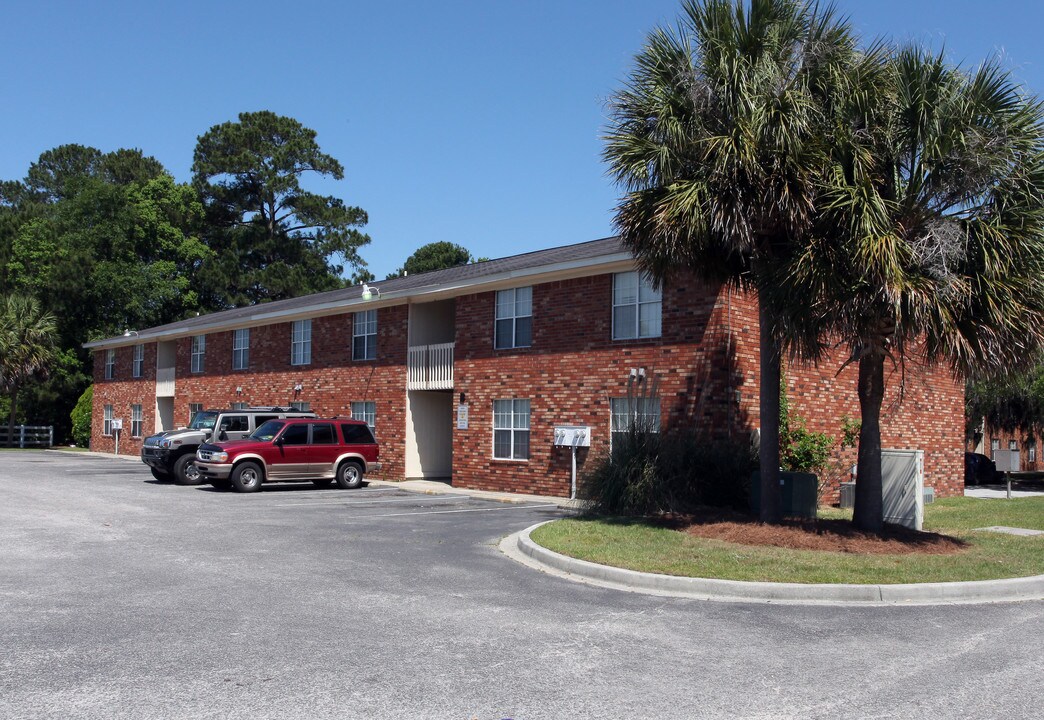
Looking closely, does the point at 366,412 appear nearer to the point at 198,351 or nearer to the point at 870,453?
the point at 198,351

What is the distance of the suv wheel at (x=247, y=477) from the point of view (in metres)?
21.3

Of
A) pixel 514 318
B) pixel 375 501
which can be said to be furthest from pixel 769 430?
pixel 514 318

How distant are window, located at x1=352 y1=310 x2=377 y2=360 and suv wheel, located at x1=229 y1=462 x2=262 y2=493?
21.7 feet

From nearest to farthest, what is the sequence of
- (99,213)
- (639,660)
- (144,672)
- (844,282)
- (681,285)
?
(144,672)
(639,660)
(844,282)
(681,285)
(99,213)

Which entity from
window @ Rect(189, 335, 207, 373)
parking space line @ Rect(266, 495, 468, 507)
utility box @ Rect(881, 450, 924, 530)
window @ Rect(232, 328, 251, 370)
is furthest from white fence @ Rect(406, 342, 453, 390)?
window @ Rect(189, 335, 207, 373)

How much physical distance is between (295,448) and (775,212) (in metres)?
13.9

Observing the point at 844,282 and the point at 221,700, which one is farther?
the point at 844,282

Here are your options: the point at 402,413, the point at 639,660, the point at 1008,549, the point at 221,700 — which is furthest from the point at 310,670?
the point at 402,413

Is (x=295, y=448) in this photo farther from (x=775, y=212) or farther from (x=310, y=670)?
(x=310, y=670)

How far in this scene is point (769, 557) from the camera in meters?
11.1

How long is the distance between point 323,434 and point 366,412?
195 inches

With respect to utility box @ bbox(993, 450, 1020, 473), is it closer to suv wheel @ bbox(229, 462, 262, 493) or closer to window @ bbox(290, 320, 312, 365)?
suv wheel @ bbox(229, 462, 262, 493)

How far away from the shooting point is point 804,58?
12.6 metres

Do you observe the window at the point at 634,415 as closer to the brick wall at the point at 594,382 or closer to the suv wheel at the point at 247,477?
the brick wall at the point at 594,382
